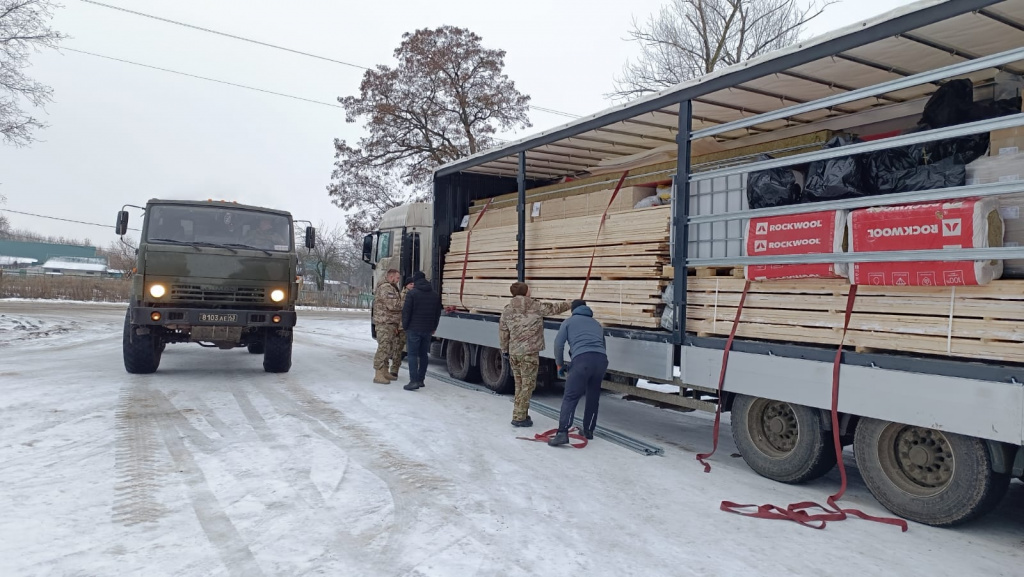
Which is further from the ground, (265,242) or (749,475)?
(265,242)

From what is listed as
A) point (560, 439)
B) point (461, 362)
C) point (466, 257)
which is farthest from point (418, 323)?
point (560, 439)

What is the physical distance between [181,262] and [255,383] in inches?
78.4

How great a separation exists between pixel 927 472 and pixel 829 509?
2.31 feet

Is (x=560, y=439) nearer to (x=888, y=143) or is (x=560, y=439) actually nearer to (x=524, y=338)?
(x=524, y=338)

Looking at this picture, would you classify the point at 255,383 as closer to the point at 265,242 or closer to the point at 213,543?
the point at 265,242

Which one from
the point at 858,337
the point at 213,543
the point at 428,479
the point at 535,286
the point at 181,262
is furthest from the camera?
the point at 181,262

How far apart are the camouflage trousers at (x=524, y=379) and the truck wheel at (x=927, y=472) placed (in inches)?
134

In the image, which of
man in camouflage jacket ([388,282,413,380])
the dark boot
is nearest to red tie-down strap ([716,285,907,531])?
the dark boot

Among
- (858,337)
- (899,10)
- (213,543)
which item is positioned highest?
(899,10)

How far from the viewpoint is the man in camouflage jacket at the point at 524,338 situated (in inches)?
294

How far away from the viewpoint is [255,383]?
9.62 meters

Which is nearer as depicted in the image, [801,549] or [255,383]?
[801,549]

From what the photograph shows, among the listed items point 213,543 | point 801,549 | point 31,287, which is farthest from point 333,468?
point 31,287

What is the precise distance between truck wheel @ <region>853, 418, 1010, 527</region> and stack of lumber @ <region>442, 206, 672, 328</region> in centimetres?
239
